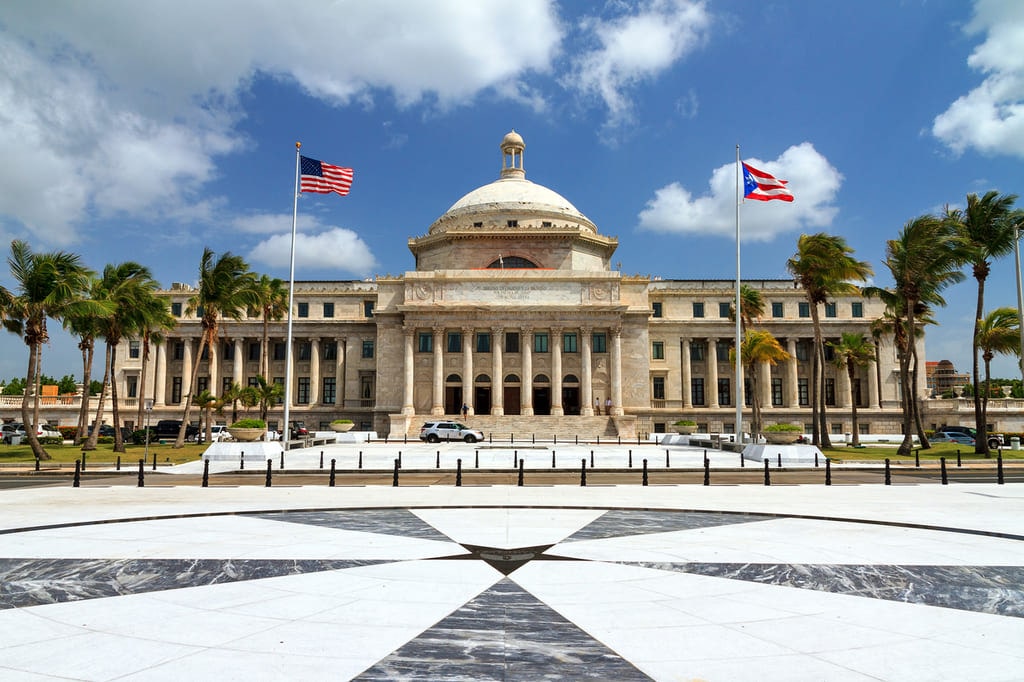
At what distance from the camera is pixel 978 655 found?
617 cm

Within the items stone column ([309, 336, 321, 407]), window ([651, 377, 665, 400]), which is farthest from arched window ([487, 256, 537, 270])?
stone column ([309, 336, 321, 407])

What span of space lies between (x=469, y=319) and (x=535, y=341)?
6.94m

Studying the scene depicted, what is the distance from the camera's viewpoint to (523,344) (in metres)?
67.5

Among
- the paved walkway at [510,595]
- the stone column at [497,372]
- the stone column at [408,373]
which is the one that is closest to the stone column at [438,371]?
the stone column at [408,373]

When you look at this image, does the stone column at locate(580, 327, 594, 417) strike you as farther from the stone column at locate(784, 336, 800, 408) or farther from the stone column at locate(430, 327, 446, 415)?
the stone column at locate(784, 336, 800, 408)

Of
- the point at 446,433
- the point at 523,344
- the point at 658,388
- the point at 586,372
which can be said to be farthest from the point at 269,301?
the point at 658,388

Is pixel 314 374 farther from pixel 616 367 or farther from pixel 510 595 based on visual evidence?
pixel 510 595

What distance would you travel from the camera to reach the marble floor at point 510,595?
19.6ft

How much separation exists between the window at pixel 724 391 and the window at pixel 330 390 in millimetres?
42188

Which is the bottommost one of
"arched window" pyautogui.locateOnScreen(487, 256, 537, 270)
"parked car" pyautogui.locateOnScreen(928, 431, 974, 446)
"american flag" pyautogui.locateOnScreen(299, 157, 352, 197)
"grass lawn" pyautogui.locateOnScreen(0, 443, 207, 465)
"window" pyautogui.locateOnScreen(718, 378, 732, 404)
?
"grass lawn" pyautogui.locateOnScreen(0, 443, 207, 465)

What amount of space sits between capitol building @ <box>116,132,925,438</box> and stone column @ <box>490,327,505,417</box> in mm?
197

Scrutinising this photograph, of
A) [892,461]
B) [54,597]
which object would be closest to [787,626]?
[54,597]

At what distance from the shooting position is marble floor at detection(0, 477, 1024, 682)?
5.97 meters

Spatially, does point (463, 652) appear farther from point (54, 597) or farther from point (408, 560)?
point (54, 597)
